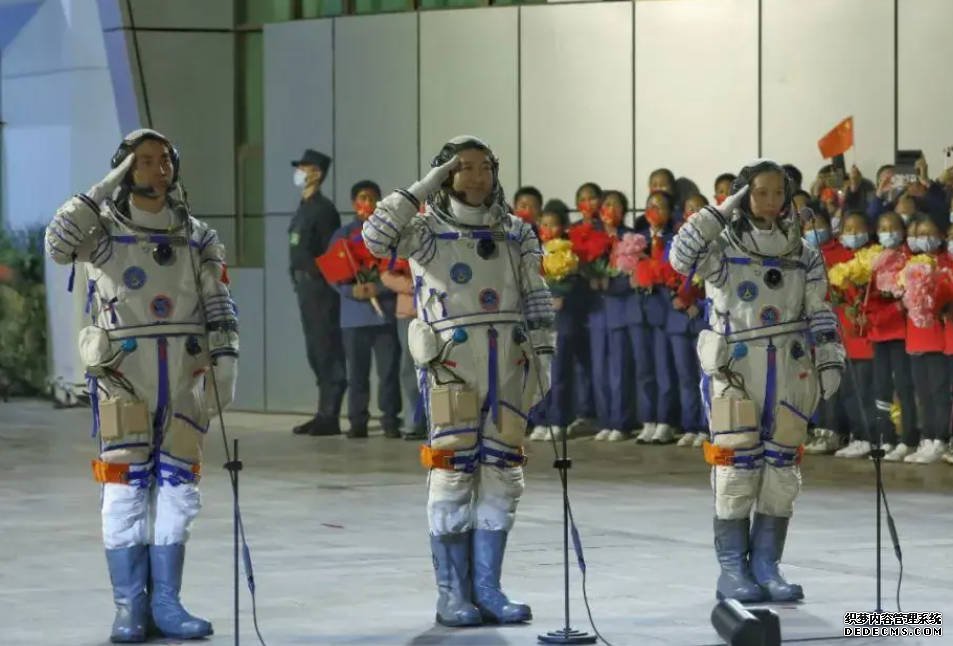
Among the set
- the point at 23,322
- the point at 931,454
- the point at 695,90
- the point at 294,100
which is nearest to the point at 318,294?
the point at 294,100

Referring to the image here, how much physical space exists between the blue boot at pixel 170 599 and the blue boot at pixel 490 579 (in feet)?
4.12

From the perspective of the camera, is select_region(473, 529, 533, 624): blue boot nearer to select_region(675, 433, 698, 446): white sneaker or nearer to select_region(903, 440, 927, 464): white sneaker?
select_region(903, 440, 927, 464): white sneaker

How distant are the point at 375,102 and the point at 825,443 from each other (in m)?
6.92

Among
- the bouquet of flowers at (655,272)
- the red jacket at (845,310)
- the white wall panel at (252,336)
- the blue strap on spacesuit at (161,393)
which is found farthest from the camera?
the white wall panel at (252,336)

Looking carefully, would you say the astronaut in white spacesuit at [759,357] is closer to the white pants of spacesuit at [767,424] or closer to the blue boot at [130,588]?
the white pants of spacesuit at [767,424]

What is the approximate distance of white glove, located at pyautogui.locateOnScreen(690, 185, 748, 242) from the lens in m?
9.97

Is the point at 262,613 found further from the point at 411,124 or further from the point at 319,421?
the point at 411,124

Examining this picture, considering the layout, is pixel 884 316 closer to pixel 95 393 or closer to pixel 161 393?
pixel 161 393

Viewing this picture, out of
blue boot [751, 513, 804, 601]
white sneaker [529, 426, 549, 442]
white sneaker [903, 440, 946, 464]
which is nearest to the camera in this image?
blue boot [751, 513, 804, 601]

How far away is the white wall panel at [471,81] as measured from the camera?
21.1m

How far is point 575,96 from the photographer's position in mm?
20688

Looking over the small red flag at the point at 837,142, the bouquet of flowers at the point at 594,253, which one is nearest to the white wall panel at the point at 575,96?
the bouquet of flowers at the point at 594,253

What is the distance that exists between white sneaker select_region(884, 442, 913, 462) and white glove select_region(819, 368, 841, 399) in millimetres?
6590

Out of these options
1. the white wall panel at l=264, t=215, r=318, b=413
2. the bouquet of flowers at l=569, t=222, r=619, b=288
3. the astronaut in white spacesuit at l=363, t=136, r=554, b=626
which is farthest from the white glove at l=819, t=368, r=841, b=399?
the white wall panel at l=264, t=215, r=318, b=413
